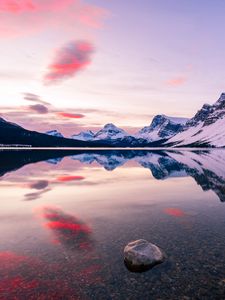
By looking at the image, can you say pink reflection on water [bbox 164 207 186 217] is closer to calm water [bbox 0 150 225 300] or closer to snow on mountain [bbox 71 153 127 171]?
calm water [bbox 0 150 225 300]

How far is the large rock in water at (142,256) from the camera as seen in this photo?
17062mm

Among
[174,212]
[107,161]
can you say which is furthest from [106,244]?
[107,161]

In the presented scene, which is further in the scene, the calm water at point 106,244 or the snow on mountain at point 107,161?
the snow on mountain at point 107,161

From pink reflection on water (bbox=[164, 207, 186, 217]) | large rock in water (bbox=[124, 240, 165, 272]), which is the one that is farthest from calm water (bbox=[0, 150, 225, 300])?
large rock in water (bbox=[124, 240, 165, 272])

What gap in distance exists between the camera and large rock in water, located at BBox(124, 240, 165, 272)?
1706 cm

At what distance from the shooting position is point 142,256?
17.5 metres

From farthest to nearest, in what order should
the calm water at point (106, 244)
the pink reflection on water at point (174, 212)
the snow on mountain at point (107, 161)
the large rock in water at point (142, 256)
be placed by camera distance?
the snow on mountain at point (107, 161) → the pink reflection on water at point (174, 212) → the large rock in water at point (142, 256) → the calm water at point (106, 244)

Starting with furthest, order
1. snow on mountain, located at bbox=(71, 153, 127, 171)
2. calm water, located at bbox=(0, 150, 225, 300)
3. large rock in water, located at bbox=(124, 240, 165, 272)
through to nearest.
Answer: snow on mountain, located at bbox=(71, 153, 127, 171) < large rock in water, located at bbox=(124, 240, 165, 272) < calm water, located at bbox=(0, 150, 225, 300)

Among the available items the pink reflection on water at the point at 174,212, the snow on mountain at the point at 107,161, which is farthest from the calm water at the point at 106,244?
the snow on mountain at the point at 107,161

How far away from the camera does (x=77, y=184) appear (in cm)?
4956

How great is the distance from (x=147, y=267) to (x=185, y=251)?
327 centimetres

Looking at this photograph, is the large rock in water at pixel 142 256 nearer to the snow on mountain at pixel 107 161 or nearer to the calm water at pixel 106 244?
the calm water at pixel 106 244

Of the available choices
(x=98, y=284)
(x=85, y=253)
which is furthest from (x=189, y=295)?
(x=85, y=253)

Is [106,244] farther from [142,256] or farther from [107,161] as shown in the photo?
[107,161]
